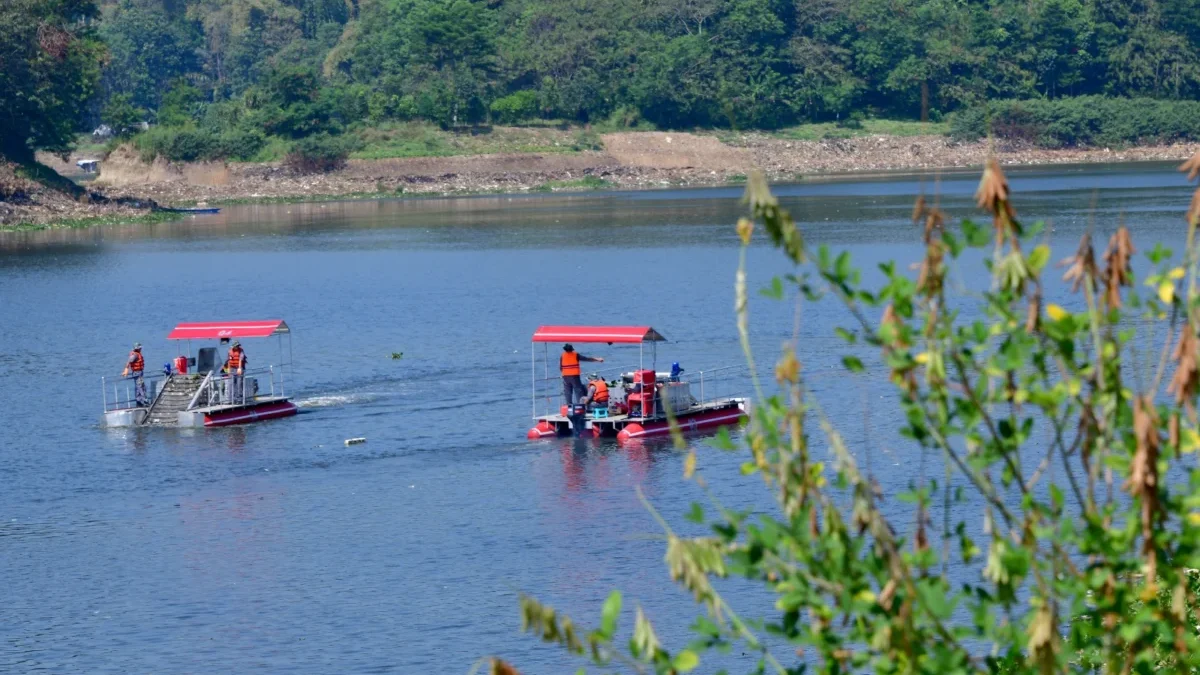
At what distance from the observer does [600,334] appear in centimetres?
3819

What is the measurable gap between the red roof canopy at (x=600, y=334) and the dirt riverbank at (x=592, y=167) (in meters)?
92.6

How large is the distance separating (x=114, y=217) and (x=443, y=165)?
32795mm

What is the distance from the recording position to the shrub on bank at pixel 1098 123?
6220 inches

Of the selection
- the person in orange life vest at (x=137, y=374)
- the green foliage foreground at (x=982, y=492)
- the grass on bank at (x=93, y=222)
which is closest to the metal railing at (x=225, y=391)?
the person in orange life vest at (x=137, y=374)

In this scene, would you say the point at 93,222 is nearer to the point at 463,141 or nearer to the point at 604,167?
the point at 463,141

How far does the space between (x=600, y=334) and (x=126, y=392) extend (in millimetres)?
14766

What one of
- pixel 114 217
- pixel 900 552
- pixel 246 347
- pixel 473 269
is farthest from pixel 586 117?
pixel 900 552

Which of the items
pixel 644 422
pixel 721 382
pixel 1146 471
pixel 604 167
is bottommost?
pixel 721 382

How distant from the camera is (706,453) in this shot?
35.1m

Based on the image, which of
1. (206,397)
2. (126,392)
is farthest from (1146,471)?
(126,392)

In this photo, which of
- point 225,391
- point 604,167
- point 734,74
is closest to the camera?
point 225,391

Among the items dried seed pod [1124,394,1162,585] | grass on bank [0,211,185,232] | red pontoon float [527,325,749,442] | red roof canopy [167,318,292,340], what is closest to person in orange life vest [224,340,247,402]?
red roof canopy [167,318,292,340]

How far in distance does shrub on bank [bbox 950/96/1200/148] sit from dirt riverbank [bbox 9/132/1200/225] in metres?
1.10

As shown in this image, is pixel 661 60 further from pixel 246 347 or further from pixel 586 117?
pixel 246 347
